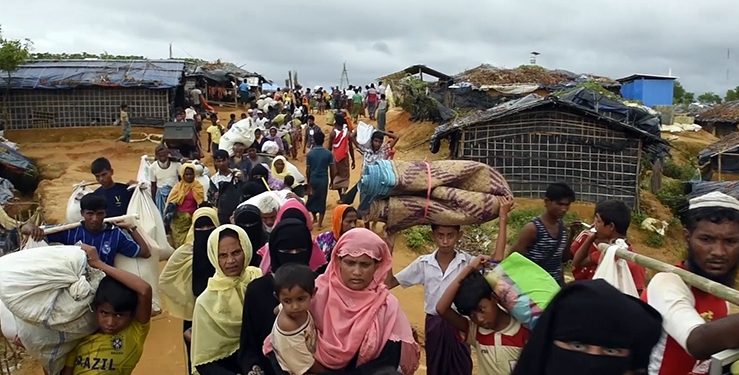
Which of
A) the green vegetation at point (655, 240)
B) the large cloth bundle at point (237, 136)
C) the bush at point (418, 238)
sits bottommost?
the green vegetation at point (655, 240)

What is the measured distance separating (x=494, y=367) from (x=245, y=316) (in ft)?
4.23

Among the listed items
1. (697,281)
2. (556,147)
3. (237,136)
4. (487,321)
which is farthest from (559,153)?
(697,281)

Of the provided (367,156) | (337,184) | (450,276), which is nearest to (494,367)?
(450,276)

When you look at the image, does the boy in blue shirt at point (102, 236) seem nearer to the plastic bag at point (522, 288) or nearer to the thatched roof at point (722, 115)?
the plastic bag at point (522, 288)

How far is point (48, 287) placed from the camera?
2.89 meters

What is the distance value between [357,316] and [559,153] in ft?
37.3

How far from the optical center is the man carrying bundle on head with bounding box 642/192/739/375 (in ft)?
6.08

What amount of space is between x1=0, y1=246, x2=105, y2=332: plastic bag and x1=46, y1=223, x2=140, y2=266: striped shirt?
1.08 metres

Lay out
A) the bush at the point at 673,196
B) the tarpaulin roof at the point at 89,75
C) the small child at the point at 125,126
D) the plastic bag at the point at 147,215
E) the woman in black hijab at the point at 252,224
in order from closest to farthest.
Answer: the woman in black hijab at the point at 252,224 < the plastic bag at the point at 147,215 < the bush at the point at 673,196 < the small child at the point at 125,126 < the tarpaulin roof at the point at 89,75

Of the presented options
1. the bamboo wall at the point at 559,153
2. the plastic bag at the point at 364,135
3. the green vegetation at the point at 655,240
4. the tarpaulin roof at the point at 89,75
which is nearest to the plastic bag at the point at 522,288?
the plastic bag at the point at 364,135

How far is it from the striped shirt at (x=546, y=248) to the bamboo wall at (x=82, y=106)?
1809cm

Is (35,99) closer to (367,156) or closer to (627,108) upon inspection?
(367,156)

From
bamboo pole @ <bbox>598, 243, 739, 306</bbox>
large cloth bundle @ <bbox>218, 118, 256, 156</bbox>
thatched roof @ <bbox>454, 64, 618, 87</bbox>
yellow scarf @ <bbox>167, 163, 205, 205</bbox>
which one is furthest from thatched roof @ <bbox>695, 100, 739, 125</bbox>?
bamboo pole @ <bbox>598, 243, 739, 306</bbox>

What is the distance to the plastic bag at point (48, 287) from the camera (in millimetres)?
2859
